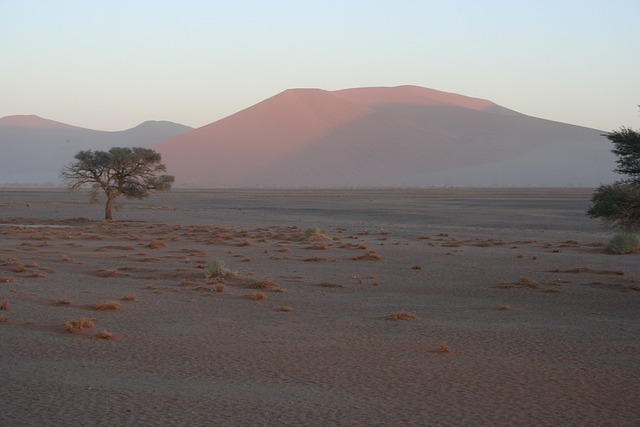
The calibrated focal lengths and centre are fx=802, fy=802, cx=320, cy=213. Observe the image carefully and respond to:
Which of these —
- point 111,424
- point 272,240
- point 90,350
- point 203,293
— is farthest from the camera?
point 272,240

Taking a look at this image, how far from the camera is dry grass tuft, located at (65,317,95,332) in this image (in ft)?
46.3

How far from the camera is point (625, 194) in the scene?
18.7 metres

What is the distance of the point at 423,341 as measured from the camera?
14.0m

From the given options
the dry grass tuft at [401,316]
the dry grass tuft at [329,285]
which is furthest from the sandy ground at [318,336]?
the dry grass tuft at [329,285]

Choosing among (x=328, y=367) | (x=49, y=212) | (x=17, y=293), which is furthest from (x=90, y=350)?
(x=49, y=212)

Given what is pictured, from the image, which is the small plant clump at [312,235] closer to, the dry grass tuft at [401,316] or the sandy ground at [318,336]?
the sandy ground at [318,336]

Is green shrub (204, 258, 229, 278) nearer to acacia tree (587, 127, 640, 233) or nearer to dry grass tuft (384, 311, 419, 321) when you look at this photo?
dry grass tuft (384, 311, 419, 321)

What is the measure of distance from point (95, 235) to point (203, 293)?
746 inches

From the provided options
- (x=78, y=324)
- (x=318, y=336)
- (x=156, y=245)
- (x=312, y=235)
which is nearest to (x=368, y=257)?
(x=312, y=235)

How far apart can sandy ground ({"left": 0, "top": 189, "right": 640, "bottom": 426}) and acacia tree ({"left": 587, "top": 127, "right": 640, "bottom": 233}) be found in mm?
2057

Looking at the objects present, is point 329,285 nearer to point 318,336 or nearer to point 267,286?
point 267,286

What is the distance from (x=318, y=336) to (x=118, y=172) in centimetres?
3656

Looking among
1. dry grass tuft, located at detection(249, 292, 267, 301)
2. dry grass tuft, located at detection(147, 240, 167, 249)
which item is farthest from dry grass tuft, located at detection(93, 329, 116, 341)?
dry grass tuft, located at detection(147, 240, 167, 249)

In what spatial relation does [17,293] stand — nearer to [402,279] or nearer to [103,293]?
[103,293]
